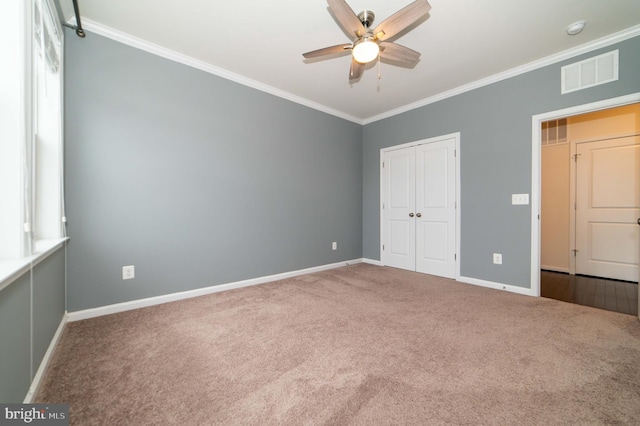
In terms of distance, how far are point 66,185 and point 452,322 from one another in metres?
3.66

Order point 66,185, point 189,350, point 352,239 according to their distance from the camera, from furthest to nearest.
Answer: point 352,239
point 66,185
point 189,350

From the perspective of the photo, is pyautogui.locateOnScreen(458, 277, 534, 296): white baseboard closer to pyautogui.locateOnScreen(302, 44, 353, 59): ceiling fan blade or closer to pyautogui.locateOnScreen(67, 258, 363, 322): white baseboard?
pyautogui.locateOnScreen(67, 258, 363, 322): white baseboard

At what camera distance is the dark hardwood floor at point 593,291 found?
2.68m

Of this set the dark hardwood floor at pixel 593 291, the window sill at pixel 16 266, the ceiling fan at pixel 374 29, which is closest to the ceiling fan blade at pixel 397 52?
the ceiling fan at pixel 374 29

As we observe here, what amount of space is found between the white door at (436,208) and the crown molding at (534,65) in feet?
2.22

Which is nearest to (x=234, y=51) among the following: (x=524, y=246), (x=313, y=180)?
(x=313, y=180)

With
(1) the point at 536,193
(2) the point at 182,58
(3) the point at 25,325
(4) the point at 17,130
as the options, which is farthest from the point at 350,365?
(2) the point at 182,58

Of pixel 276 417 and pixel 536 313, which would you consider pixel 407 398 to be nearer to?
pixel 276 417

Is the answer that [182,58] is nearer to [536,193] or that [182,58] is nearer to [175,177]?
[175,177]

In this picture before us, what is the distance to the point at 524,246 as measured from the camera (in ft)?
9.80

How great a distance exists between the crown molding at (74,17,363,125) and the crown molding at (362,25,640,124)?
5.52 ft

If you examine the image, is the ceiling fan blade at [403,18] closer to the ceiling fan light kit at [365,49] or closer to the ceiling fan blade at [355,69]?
the ceiling fan light kit at [365,49]

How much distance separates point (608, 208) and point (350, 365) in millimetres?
4734

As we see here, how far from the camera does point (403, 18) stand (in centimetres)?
181
